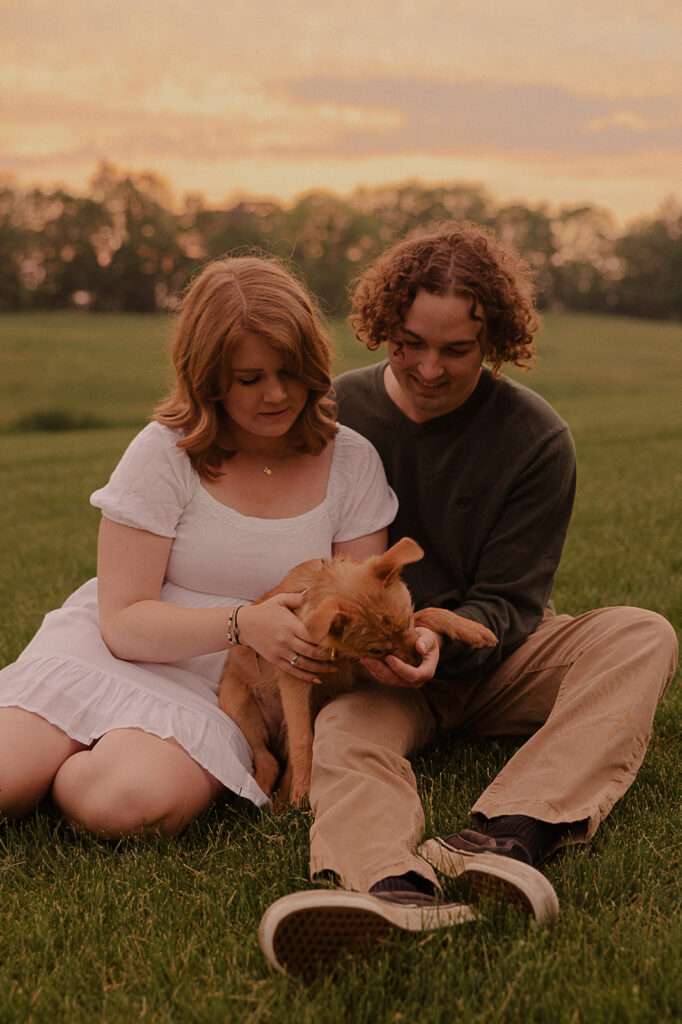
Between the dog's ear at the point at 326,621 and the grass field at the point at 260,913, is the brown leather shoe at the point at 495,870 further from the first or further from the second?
the dog's ear at the point at 326,621

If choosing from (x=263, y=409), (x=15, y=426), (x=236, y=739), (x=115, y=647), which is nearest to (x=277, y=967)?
(x=236, y=739)

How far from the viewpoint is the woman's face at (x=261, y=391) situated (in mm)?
3527

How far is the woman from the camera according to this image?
334 cm

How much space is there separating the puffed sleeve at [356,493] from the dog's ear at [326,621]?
681 mm

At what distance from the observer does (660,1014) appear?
7.32ft

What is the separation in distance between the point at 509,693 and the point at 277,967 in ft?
5.76

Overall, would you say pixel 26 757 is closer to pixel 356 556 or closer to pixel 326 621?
pixel 326 621

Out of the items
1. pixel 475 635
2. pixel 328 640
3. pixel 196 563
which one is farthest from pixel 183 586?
pixel 475 635

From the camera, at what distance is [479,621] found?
3.63 meters

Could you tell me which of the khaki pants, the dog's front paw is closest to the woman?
→ the khaki pants

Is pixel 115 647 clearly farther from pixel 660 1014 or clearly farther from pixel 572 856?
pixel 660 1014

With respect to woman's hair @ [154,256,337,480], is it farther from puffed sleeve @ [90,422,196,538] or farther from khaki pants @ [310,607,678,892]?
khaki pants @ [310,607,678,892]

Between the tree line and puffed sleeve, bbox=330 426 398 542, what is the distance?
3923 cm

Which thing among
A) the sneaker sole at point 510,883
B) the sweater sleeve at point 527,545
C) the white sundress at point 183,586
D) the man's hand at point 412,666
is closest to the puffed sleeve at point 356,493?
Answer: the white sundress at point 183,586
